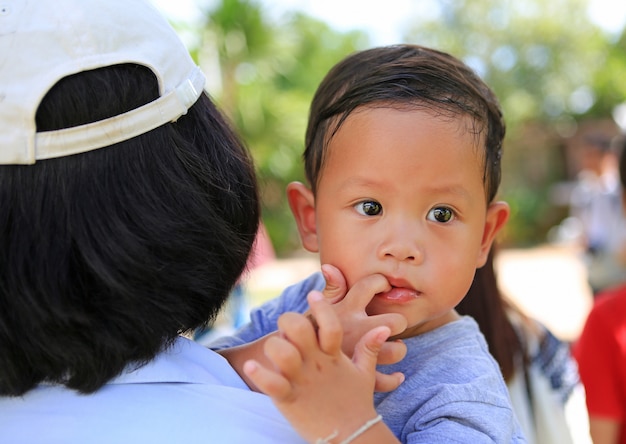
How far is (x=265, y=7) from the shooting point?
37.5 feet

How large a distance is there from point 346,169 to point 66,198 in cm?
58

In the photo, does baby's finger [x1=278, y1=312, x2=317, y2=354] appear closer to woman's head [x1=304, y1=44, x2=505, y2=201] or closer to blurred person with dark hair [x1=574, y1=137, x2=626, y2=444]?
woman's head [x1=304, y1=44, x2=505, y2=201]

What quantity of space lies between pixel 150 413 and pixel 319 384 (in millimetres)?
279

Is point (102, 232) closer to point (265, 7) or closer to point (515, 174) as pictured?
point (265, 7)

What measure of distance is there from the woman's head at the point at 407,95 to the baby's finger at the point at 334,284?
10.1 inches

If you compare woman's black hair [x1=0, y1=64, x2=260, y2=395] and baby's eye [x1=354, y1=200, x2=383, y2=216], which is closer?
woman's black hair [x1=0, y1=64, x2=260, y2=395]

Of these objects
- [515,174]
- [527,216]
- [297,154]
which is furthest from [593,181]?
[515,174]

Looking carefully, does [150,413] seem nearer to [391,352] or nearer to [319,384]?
[319,384]

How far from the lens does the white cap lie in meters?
1.04

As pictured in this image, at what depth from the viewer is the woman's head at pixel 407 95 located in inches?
56.4

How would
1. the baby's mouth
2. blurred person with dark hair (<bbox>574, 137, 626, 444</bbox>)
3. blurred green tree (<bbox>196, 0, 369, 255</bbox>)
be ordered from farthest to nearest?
blurred green tree (<bbox>196, 0, 369, 255</bbox>) → blurred person with dark hair (<bbox>574, 137, 626, 444</bbox>) → the baby's mouth

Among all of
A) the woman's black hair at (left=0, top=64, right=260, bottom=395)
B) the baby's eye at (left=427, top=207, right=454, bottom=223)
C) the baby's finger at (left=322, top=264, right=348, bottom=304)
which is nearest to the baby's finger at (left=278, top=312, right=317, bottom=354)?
the woman's black hair at (left=0, top=64, right=260, bottom=395)

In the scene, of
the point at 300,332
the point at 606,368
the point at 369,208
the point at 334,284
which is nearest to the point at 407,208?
the point at 369,208

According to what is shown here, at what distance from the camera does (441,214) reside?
141cm
